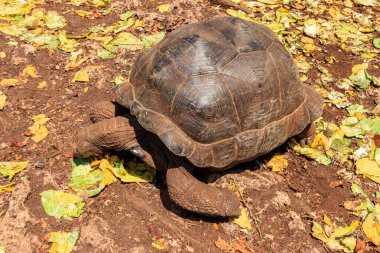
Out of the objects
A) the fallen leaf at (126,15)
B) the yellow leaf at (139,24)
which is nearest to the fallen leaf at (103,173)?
the yellow leaf at (139,24)

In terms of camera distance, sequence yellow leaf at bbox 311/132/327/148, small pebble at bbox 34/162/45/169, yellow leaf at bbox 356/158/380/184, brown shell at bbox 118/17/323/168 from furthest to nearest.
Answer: yellow leaf at bbox 311/132/327/148, yellow leaf at bbox 356/158/380/184, small pebble at bbox 34/162/45/169, brown shell at bbox 118/17/323/168

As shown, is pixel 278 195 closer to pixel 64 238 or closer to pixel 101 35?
pixel 64 238

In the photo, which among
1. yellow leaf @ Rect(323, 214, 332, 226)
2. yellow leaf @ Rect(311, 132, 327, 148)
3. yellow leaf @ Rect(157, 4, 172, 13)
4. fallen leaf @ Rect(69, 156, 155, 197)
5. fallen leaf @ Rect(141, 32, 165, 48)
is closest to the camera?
yellow leaf @ Rect(323, 214, 332, 226)

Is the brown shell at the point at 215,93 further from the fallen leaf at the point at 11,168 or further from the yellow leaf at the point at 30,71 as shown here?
the yellow leaf at the point at 30,71

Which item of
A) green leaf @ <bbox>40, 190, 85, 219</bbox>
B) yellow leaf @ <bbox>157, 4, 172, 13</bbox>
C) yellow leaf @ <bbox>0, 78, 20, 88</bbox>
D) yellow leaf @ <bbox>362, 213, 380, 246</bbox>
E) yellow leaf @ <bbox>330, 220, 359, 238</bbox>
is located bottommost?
yellow leaf @ <bbox>330, 220, 359, 238</bbox>

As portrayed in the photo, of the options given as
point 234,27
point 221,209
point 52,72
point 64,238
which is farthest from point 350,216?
point 52,72

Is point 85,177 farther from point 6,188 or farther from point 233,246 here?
point 233,246

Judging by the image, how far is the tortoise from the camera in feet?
Answer: 11.5

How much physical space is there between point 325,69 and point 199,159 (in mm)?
3182

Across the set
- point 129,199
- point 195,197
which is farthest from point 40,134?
point 195,197

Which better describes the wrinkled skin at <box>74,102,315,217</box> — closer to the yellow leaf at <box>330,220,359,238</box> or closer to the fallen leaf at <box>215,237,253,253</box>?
the fallen leaf at <box>215,237,253,253</box>

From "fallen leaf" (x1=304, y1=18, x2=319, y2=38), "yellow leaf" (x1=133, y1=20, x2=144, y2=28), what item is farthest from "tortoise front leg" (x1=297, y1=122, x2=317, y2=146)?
"yellow leaf" (x1=133, y1=20, x2=144, y2=28)

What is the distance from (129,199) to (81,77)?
217 centimetres

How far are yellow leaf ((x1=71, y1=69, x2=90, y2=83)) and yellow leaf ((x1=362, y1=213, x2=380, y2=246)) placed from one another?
→ 3920 millimetres
